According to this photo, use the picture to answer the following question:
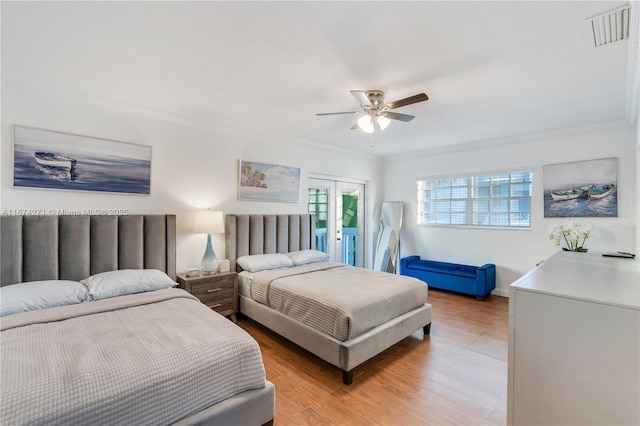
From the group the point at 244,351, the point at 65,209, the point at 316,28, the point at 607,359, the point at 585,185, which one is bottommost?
the point at 244,351

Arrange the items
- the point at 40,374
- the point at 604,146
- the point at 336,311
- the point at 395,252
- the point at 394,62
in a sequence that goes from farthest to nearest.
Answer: the point at 395,252, the point at 604,146, the point at 336,311, the point at 394,62, the point at 40,374

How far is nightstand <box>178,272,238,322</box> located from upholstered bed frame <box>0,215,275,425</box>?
0.99 ft

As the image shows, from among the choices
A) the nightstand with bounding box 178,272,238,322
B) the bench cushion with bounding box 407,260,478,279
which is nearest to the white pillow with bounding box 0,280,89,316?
the nightstand with bounding box 178,272,238,322

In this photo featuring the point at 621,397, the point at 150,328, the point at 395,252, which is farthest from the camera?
the point at 395,252

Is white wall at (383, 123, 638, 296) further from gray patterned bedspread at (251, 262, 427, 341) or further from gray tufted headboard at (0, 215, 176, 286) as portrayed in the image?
gray tufted headboard at (0, 215, 176, 286)

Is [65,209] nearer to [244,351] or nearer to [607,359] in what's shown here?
[244,351]

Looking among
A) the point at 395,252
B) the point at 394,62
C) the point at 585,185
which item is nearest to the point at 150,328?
the point at 394,62

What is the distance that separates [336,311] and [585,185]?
156 inches

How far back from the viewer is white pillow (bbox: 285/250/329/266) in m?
4.02

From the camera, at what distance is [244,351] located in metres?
1.71

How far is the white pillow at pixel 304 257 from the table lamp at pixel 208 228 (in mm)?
1078

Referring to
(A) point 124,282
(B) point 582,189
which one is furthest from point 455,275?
(A) point 124,282

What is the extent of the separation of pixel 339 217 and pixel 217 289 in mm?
2818

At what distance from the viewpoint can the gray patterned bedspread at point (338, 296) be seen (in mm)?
2396
